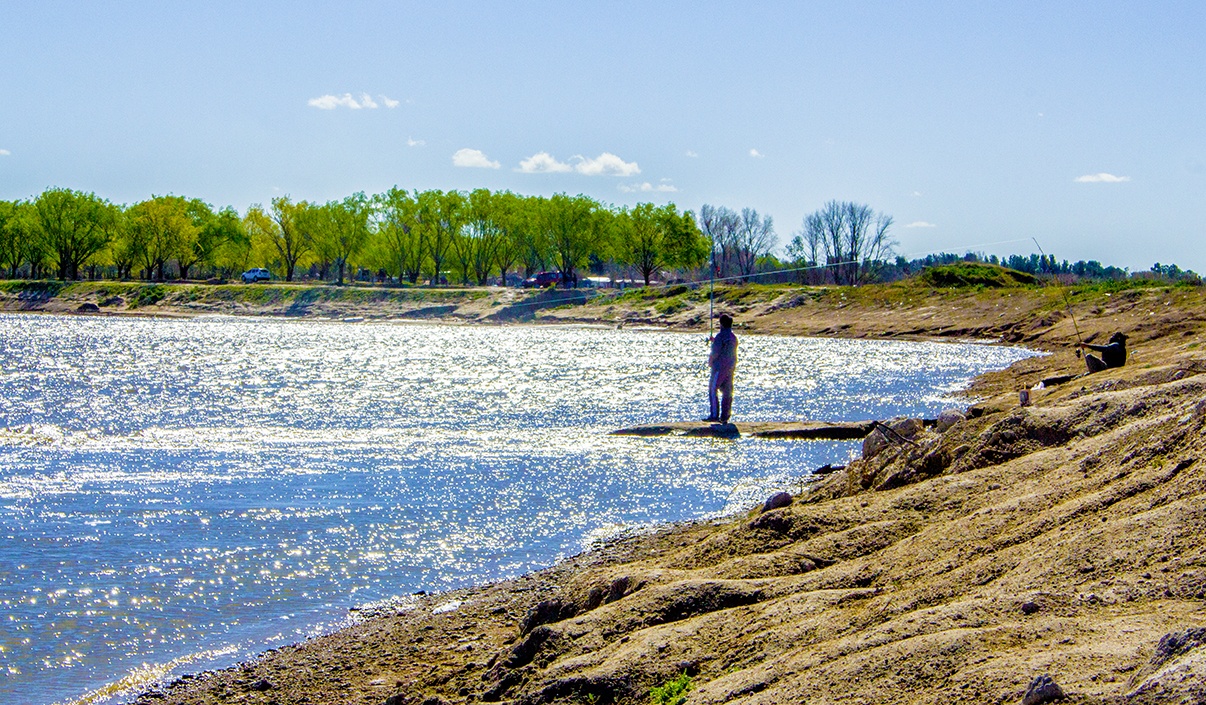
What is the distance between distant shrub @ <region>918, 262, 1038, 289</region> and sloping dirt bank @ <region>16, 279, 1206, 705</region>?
57404 mm

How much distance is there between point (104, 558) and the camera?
11.8 meters

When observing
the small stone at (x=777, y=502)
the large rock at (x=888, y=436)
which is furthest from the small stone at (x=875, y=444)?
the small stone at (x=777, y=502)

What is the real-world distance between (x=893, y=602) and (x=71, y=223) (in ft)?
378

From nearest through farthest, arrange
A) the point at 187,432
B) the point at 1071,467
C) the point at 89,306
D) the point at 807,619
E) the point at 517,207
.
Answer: the point at 807,619 < the point at 1071,467 < the point at 187,432 < the point at 89,306 < the point at 517,207

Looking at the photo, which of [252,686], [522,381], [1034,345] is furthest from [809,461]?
[1034,345]

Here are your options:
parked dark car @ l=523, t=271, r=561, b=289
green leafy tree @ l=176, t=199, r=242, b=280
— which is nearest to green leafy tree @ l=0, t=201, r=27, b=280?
green leafy tree @ l=176, t=199, r=242, b=280

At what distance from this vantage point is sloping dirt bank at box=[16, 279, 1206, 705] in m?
5.23

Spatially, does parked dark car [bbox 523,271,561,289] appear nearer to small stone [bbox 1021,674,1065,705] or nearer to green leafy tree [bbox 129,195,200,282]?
green leafy tree [bbox 129,195,200,282]

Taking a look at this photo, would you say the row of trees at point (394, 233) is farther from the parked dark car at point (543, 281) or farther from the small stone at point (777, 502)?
the small stone at point (777, 502)

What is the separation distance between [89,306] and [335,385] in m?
72.0

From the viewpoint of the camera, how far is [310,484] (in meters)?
16.4

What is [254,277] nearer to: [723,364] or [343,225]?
[343,225]

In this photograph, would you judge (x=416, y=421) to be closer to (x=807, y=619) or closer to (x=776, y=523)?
(x=776, y=523)

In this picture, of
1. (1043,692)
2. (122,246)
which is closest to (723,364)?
(1043,692)
